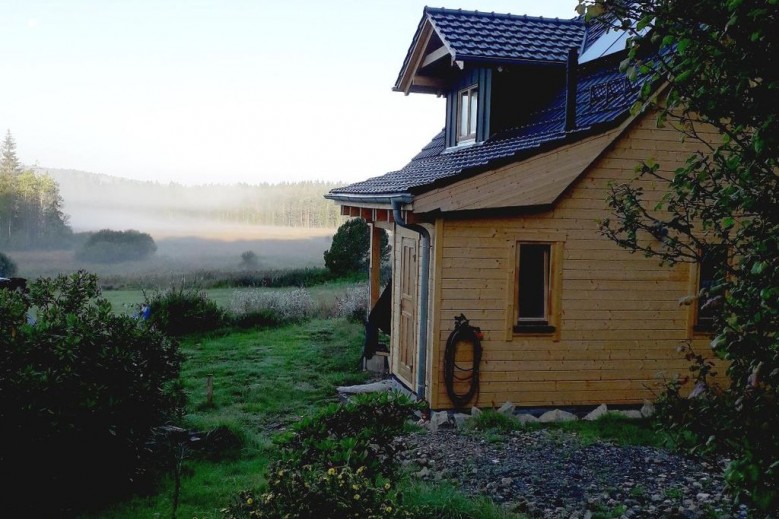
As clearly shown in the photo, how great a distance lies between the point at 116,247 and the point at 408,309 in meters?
30.5

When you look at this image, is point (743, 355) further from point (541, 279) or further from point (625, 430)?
point (541, 279)

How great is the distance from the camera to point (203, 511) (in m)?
5.83

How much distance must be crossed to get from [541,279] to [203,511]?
214 inches

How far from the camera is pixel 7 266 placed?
28750 millimetres

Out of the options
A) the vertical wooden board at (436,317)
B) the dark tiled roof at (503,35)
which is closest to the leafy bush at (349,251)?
the dark tiled roof at (503,35)

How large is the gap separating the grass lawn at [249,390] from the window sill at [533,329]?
10.3 ft

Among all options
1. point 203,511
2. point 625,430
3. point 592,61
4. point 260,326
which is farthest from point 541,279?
point 260,326

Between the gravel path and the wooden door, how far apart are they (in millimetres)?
2076

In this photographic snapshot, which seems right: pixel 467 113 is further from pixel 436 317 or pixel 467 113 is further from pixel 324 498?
pixel 324 498

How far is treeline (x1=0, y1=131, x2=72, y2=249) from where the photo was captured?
3672 cm

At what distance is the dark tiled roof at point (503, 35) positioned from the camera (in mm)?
11023

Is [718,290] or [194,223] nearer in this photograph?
[718,290]

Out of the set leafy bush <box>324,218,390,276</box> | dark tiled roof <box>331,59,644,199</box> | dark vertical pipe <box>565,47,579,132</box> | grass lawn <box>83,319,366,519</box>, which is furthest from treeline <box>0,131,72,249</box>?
dark vertical pipe <box>565,47,579,132</box>

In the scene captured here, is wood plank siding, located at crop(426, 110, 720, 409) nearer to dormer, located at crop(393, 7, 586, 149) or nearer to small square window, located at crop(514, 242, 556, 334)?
small square window, located at crop(514, 242, 556, 334)
